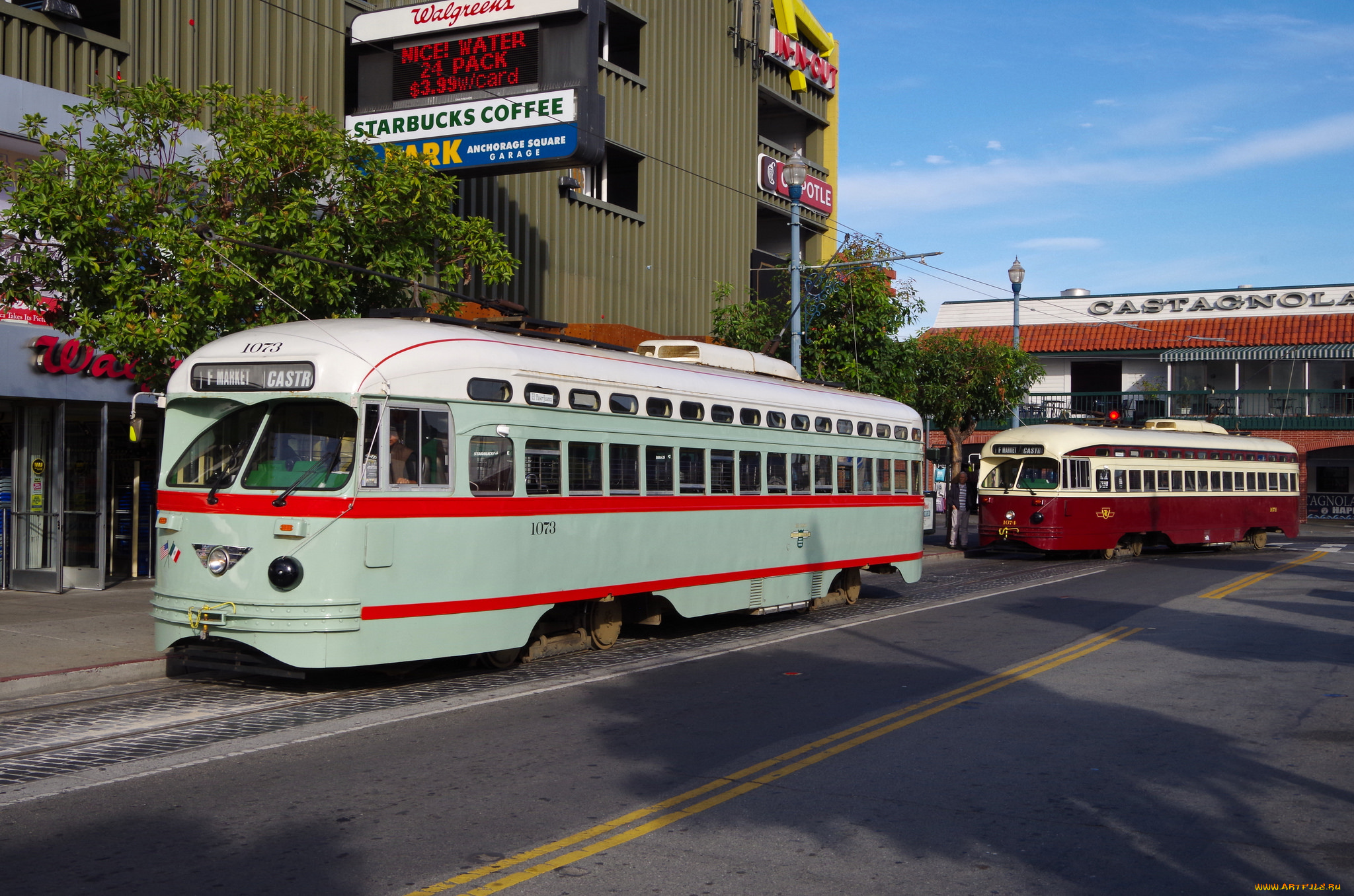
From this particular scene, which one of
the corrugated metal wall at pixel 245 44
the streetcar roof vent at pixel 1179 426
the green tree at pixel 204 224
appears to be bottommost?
the streetcar roof vent at pixel 1179 426

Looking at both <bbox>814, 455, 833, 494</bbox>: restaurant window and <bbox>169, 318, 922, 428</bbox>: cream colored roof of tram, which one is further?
<bbox>814, 455, 833, 494</bbox>: restaurant window

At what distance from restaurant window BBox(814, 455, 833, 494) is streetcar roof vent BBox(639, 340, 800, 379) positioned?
1.37 meters

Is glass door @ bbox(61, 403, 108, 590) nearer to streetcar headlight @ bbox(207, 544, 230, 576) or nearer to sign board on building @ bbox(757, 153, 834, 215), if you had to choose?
streetcar headlight @ bbox(207, 544, 230, 576)

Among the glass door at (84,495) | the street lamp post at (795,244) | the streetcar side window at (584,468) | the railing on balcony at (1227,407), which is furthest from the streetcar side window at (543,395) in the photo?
the railing on balcony at (1227,407)

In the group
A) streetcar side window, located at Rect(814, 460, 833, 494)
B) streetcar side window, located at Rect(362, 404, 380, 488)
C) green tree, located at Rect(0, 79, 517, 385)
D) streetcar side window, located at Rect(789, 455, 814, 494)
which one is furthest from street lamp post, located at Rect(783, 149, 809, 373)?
streetcar side window, located at Rect(362, 404, 380, 488)

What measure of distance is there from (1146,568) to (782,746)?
66.9 feet

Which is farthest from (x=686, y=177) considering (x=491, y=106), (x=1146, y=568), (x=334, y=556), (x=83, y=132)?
(x=334, y=556)

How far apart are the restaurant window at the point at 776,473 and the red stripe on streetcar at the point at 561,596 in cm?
99

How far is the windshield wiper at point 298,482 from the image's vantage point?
9.95m

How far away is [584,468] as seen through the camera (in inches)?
484

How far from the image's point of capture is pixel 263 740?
872 centimetres

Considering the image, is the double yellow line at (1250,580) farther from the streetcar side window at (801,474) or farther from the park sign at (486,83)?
the park sign at (486,83)

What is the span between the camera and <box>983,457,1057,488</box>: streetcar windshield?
95.2ft

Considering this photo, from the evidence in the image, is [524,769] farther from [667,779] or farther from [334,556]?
[334,556]
